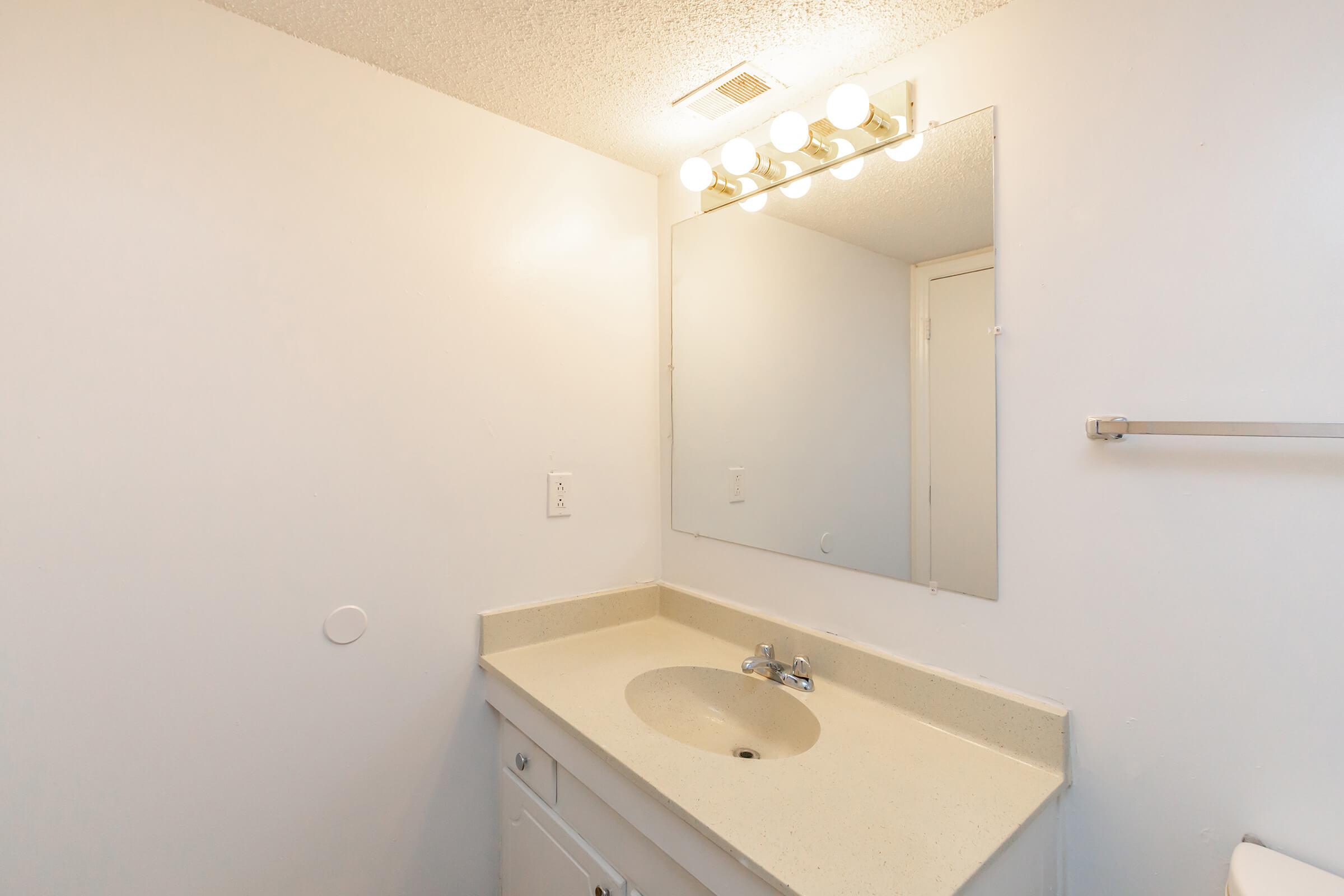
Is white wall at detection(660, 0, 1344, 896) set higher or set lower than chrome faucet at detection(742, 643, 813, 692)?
higher

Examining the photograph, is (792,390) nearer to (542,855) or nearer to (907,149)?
(907,149)

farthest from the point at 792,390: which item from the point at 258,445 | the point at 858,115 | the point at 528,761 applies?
the point at 258,445

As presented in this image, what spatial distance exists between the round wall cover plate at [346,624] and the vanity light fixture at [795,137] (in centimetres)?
140

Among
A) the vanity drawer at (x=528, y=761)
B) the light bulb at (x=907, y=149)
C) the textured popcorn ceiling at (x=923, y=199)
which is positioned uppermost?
the light bulb at (x=907, y=149)

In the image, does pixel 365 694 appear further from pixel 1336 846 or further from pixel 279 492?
pixel 1336 846

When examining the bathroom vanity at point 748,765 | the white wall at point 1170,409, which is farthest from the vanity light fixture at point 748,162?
the bathroom vanity at point 748,765

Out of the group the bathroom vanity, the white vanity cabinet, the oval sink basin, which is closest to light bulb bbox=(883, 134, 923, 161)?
the bathroom vanity

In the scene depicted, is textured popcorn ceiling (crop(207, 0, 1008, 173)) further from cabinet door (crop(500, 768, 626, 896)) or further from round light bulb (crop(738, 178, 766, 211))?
cabinet door (crop(500, 768, 626, 896))

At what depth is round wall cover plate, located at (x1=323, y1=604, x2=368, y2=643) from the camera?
1303mm

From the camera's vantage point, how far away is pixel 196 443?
1156 mm

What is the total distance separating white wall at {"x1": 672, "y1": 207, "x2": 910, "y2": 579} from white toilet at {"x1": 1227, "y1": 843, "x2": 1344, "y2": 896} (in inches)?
24.4

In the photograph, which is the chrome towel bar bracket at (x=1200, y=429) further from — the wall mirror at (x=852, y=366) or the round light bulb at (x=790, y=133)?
the round light bulb at (x=790, y=133)

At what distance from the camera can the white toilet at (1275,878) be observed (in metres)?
0.76

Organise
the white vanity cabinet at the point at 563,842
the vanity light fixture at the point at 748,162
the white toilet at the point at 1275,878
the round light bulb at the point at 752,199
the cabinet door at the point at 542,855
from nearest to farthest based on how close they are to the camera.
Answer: the white toilet at the point at 1275,878, the white vanity cabinet at the point at 563,842, the cabinet door at the point at 542,855, the vanity light fixture at the point at 748,162, the round light bulb at the point at 752,199
